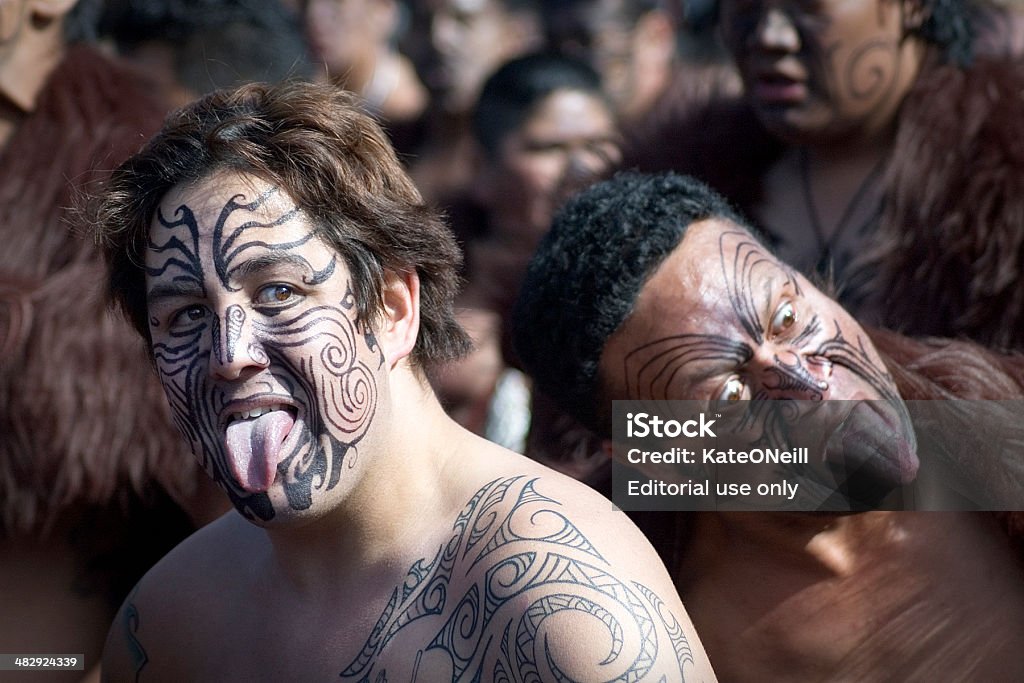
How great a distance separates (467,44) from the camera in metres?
5.27

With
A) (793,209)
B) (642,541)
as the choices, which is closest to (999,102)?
(793,209)

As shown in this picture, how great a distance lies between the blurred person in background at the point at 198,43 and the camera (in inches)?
146

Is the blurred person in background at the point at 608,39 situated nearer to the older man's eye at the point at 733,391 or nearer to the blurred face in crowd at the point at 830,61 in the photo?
the blurred face in crowd at the point at 830,61

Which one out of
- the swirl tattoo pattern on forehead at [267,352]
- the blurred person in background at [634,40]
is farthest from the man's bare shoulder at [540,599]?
the blurred person in background at [634,40]

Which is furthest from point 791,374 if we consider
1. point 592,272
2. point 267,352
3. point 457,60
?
point 457,60

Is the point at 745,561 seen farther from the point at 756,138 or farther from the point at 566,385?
the point at 756,138

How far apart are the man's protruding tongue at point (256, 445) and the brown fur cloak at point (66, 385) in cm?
78

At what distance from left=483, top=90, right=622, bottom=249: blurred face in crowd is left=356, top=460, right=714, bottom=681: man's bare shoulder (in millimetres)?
2257

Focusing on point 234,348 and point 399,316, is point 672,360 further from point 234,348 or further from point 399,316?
point 234,348

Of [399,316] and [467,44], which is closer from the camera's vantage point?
[399,316]

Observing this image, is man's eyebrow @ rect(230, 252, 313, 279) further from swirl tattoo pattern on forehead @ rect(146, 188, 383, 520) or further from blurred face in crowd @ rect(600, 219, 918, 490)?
blurred face in crowd @ rect(600, 219, 918, 490)

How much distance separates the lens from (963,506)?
221 cm

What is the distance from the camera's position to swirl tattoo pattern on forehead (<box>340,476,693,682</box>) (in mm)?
1657

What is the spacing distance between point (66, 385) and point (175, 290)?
31.6 inches
